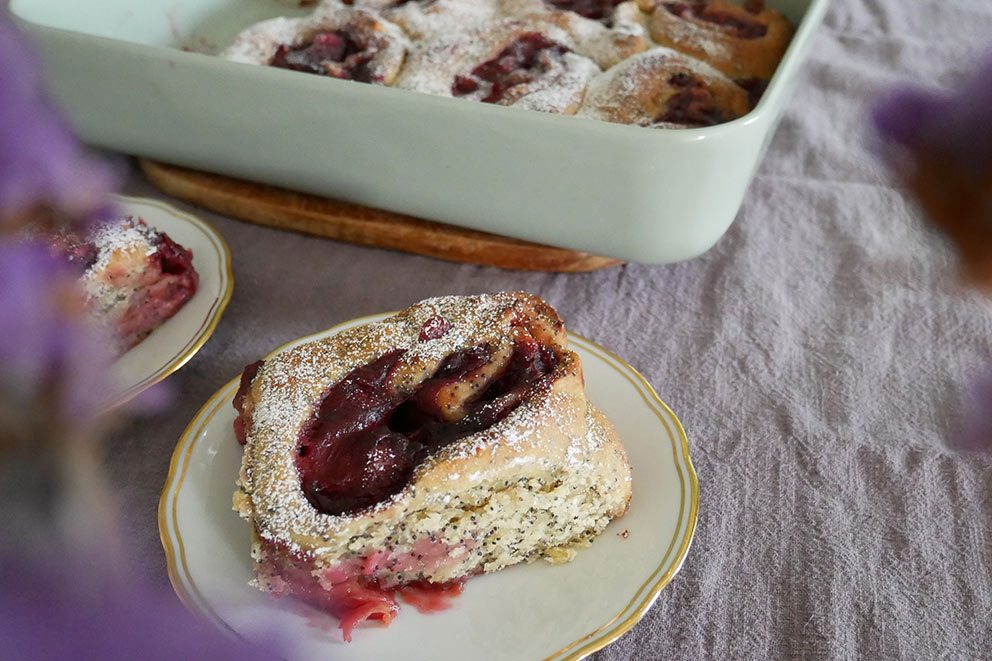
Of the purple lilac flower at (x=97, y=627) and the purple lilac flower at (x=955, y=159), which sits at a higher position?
the purple lilac flower at (x=955, y=159)

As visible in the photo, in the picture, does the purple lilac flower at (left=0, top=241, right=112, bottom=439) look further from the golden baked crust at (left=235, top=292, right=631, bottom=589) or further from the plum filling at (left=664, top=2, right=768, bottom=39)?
the plum filling at (left=664, top=2, right=768, bottom=39)

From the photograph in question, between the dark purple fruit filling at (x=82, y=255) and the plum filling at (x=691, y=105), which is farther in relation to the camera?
the plum filling at (x=691, y=105)

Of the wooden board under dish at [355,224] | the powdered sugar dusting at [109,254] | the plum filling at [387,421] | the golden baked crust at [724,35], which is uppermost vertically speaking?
the golden baked crust at [724,35]

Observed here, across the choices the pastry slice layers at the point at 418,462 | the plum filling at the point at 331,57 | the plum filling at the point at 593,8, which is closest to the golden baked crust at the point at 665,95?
the plum filling at the point at 593,8

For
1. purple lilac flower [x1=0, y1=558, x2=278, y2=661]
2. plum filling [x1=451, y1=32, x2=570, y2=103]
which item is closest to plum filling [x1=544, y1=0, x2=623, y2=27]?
plum filling [x1=451, y1=32, x2=570, y2=103]

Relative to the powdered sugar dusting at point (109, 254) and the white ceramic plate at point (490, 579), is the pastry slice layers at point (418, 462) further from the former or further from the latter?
the powdered sugar dusting at point (109, 254)

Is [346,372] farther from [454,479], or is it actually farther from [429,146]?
[429,146]
